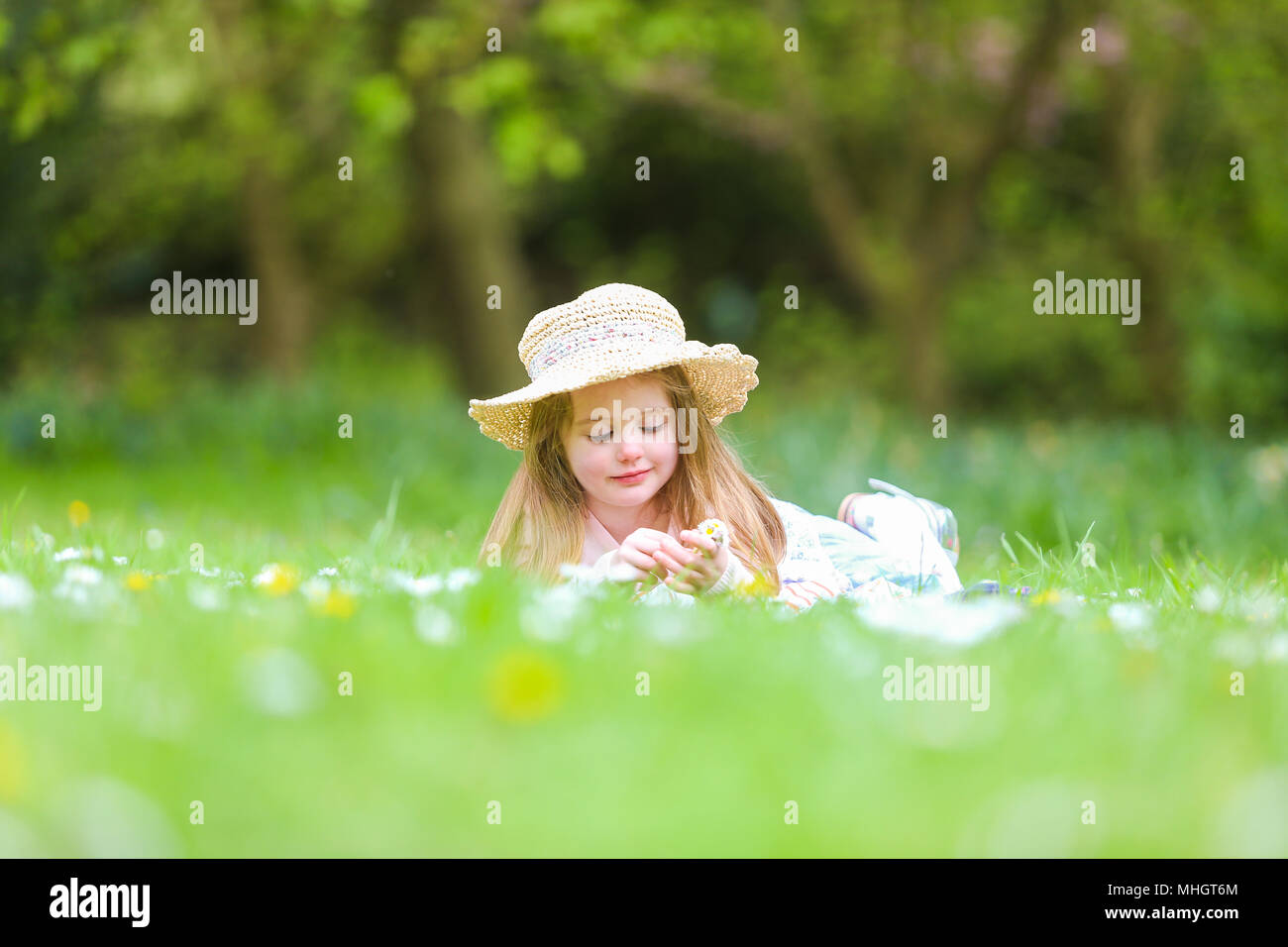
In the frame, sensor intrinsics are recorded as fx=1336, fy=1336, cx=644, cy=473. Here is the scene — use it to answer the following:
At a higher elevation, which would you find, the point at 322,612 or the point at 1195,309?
the point at 1195,309

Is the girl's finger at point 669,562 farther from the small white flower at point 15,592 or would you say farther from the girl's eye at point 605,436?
the small white flower at point 15,592

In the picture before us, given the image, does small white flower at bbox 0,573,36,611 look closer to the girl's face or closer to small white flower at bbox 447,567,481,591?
small white flower at bbox 447,567,481,591

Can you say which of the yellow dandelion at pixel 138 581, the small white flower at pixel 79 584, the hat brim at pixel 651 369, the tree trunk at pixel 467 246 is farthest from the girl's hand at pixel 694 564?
the tree trunk at pixel 467 246

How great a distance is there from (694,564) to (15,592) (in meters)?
1.39

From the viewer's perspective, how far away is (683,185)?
16.5m

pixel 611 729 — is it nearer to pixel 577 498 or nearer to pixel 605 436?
pixel 605 436

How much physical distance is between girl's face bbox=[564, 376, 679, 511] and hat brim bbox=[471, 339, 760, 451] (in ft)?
0.16

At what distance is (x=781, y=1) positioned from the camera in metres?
10.0

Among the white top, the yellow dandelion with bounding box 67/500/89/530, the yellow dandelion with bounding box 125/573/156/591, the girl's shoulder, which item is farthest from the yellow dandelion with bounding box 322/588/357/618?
the yellow dandelion with bounding box 67/500/89/530

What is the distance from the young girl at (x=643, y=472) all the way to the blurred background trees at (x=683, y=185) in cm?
307

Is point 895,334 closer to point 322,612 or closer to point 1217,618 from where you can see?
point 1217,618

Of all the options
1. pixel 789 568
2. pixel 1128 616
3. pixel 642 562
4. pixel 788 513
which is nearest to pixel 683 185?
pixel 788 513
